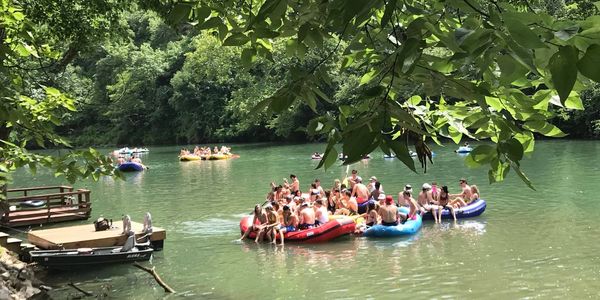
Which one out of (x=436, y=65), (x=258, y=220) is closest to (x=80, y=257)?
(x=258, y=220)

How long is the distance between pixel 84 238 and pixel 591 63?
12380 mm

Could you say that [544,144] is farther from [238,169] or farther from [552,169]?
[238,169]

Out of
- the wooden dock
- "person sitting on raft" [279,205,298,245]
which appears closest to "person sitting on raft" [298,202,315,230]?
"person sitting on raft" [279,205,298,245]

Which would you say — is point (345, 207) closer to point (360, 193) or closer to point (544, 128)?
point (360, 193)

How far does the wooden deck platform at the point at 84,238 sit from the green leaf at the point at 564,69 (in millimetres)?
12009

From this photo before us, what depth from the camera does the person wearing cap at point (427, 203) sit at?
584 inches

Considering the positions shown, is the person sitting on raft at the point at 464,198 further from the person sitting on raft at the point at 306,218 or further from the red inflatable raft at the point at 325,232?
the person sitting on raft at the point at 306,218

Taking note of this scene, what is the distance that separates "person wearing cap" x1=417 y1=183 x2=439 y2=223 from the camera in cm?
1483

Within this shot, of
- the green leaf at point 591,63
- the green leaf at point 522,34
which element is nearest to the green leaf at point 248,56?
the green leaf at point 522,34

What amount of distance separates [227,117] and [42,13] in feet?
177

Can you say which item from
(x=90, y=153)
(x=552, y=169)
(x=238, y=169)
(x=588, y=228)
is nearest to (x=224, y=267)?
(x=90, y=153)

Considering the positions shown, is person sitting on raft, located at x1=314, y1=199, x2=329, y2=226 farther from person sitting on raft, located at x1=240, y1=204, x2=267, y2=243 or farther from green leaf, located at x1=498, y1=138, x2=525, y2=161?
green leaf, located at x1=498, y1=138, x2=525, y2=161

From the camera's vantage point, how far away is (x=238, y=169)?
106 feet

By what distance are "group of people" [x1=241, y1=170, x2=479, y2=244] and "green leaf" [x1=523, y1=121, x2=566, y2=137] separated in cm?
1162
